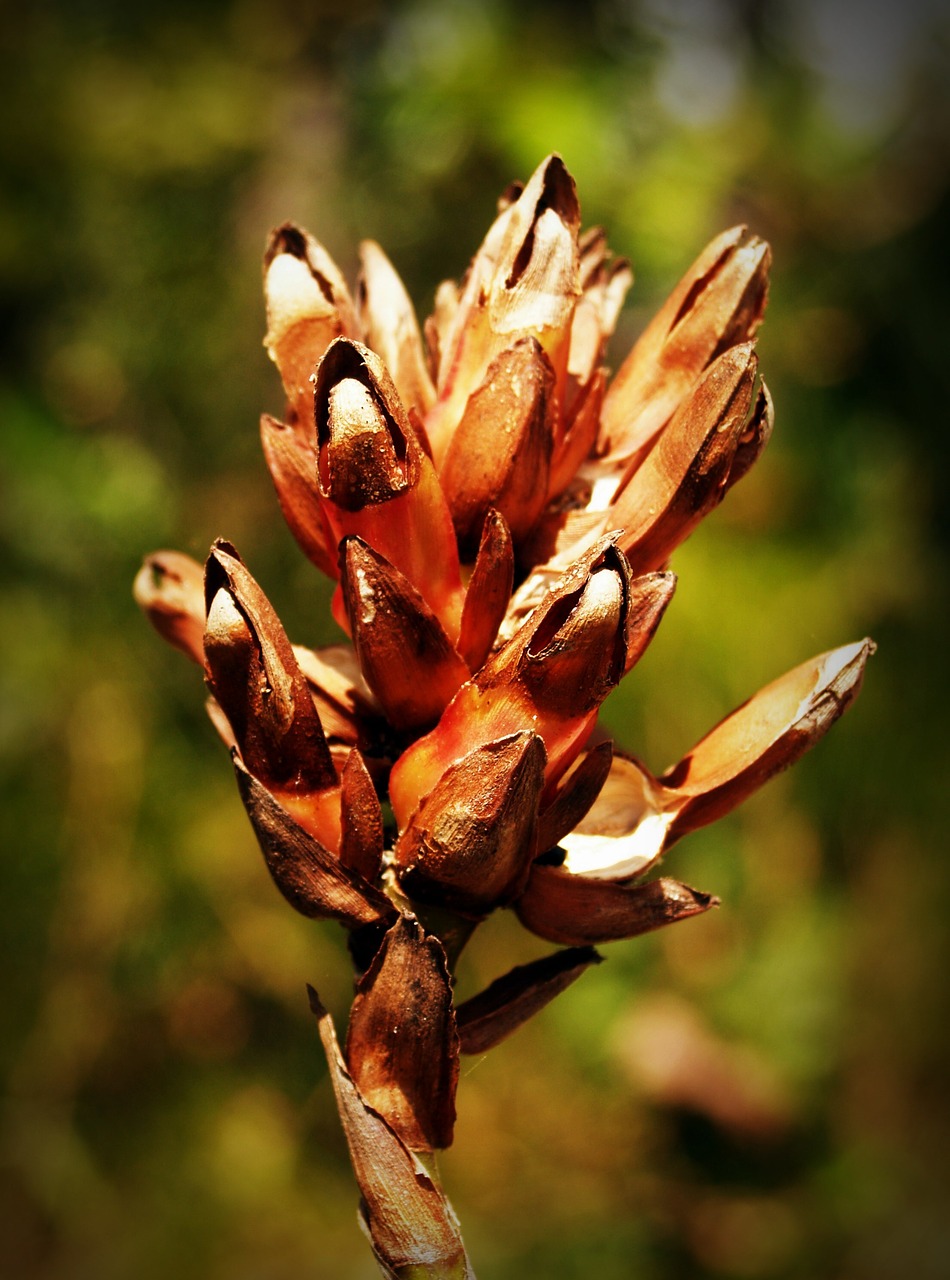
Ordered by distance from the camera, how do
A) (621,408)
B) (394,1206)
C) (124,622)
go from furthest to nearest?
1. (124,622)
2. (621,408)
3. (394,1206)

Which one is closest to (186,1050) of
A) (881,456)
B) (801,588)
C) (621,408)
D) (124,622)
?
(124,622)

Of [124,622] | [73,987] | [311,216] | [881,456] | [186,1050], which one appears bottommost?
[186,1050]

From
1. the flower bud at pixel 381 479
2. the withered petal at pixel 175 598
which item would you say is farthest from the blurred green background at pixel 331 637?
the flower bud at pixel 381 479

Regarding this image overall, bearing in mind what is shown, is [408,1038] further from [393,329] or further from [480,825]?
[393,329]

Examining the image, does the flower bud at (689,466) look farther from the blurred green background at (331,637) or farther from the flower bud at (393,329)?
the blurred green background at (331,637)

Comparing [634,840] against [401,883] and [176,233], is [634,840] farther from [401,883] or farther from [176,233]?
[176,233]

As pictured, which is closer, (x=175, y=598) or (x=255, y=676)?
(x=255, y=676)

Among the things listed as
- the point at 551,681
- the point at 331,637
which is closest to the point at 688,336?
the point at 551,681
